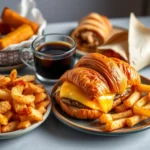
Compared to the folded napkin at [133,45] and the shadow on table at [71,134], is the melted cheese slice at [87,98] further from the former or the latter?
the folded napkin at [133,45]

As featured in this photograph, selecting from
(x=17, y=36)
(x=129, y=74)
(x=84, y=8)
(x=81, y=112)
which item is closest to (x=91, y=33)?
(x=17, y=36)

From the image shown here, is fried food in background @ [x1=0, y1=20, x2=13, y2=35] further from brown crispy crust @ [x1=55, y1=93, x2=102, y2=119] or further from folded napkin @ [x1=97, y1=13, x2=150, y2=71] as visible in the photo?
brown crispy crust @ [x1=55, y1=93, x2=102, y2=119]

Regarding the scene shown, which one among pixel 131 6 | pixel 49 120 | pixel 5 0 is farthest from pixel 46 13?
pixel 49 120

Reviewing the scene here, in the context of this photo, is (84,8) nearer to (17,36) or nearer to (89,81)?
(17,36)

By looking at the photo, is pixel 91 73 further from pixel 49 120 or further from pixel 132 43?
pixel 132 43

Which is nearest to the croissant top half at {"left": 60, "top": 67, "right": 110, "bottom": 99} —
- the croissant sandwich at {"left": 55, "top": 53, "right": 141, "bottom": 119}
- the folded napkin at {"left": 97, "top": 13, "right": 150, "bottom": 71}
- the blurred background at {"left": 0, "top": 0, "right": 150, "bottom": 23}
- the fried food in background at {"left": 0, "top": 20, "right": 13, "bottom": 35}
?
the croissant sandwich at {"left": 55, "top": 53, "right": 141, "bottom": 119}

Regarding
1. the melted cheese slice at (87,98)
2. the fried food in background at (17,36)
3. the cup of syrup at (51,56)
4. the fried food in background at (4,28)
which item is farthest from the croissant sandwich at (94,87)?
the fried food in background at (4,28)
